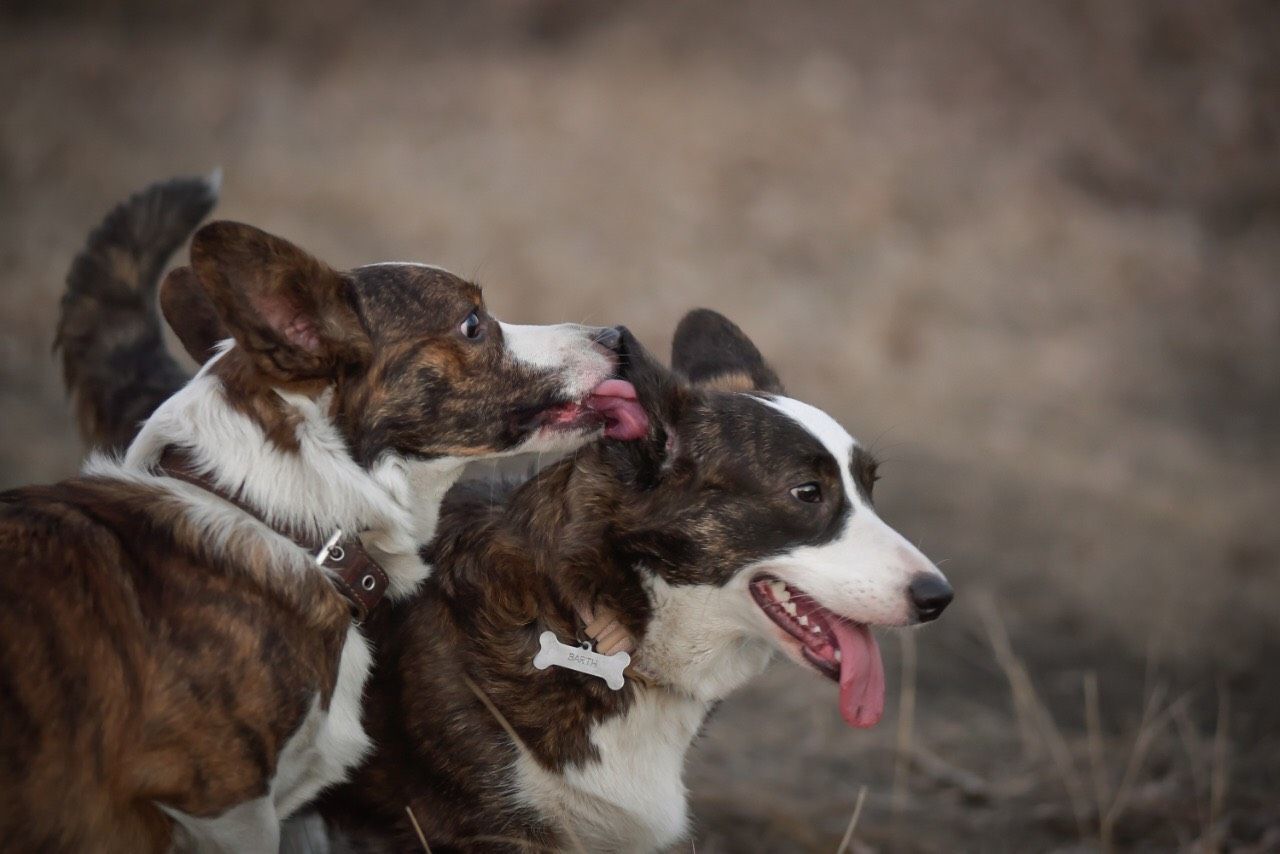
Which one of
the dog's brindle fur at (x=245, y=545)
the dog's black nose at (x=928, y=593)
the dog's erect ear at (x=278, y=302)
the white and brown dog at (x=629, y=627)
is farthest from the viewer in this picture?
the white and brown dog at (x=629, y=627)

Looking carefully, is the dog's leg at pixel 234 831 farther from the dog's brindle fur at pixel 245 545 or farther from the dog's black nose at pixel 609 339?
the dog's black nose at pixel 609 339

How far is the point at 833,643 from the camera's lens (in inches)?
124

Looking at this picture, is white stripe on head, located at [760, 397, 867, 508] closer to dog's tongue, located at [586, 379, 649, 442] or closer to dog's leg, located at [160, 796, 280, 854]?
dog's tongue, located at [586, 379, 649, 442]

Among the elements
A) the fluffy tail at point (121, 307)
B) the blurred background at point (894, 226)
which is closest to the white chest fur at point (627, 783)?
the fluffy tail at point (121, 307)

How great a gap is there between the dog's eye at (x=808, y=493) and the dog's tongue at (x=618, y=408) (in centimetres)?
42

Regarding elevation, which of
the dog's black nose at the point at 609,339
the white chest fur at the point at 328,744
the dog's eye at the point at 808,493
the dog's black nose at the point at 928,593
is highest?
the dog's black nose at the point at 609,339

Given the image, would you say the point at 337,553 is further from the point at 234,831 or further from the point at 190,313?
the point at 190,313

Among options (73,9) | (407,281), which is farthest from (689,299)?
(407,281)

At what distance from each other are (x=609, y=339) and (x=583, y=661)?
83 cm

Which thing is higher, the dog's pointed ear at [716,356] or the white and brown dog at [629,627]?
the dog's pointed ear at [716,356]

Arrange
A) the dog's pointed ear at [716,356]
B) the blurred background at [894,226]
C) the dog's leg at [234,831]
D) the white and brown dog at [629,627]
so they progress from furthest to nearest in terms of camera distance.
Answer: the blurred background at [894,226]
the dog's pointed ear at [716,356]
the white and brown dog at [629,627]
the dog's leg at [234,831]

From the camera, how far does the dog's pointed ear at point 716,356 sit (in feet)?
12.5

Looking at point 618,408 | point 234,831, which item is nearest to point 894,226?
point 618,408

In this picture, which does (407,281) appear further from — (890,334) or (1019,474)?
(890,334)
